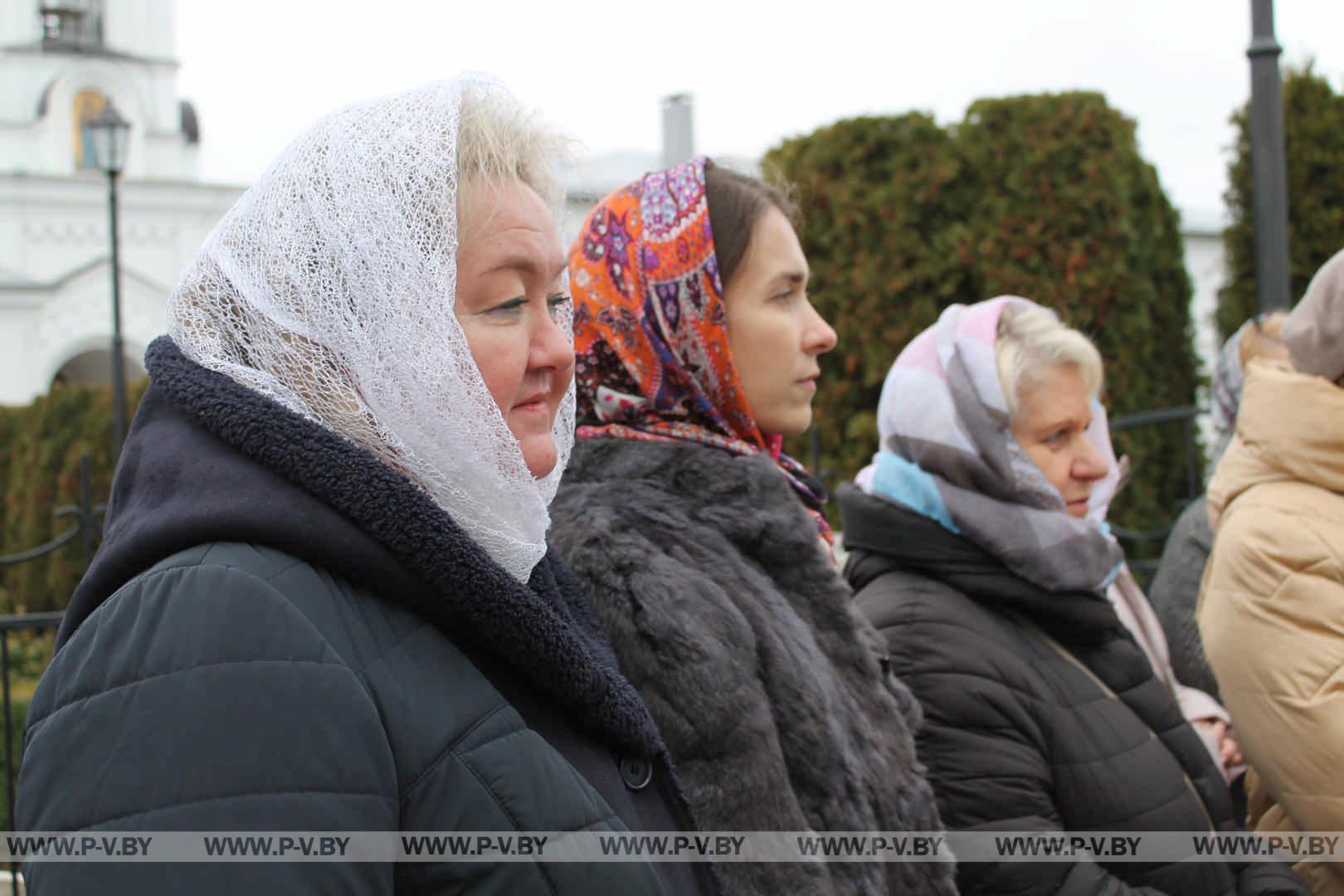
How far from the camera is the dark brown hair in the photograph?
2.29m

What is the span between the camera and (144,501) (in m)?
1.23

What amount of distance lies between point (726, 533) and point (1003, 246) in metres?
6.69

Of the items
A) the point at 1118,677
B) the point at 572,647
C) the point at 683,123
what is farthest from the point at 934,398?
the point at 683,123

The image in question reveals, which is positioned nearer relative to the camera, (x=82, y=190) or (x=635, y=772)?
(x=635, y=772)

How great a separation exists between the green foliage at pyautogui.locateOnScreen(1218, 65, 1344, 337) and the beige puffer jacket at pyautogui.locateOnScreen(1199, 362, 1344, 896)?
559 cm

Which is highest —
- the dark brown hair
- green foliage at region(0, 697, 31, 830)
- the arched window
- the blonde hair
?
the arched window

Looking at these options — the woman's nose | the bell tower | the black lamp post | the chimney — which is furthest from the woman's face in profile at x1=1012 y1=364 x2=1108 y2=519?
the bell tower

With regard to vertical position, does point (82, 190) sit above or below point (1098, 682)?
above

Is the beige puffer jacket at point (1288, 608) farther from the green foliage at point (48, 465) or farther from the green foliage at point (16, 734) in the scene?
the green foliage at point (48, 465)

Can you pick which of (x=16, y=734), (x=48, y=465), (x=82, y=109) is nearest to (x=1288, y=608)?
(x=16, y=734)

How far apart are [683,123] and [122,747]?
651cm

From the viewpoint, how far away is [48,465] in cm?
1573

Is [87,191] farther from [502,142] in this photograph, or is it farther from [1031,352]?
[502,142]

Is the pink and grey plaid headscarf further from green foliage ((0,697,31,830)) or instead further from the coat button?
green foliage ((0,697,31,830))
